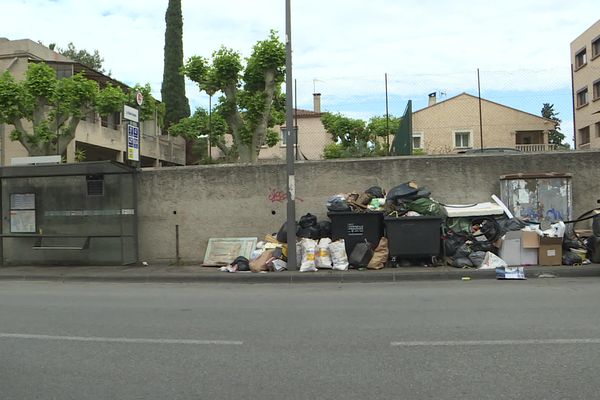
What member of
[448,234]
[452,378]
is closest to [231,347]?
[452,378]

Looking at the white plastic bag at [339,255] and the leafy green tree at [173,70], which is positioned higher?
the leafy green tree at [173,70]

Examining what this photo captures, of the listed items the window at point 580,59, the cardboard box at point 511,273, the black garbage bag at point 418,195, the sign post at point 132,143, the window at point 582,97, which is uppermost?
the window at point 580,59

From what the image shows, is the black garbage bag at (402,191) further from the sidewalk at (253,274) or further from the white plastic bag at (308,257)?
the white plastic bag at (308,257)

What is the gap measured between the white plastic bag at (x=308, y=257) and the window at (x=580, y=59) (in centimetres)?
4279

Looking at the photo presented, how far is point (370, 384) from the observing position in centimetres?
432

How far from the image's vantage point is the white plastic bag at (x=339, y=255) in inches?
449

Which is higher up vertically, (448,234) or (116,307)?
(448,234)

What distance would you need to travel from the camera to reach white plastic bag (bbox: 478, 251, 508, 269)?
10.7 meters

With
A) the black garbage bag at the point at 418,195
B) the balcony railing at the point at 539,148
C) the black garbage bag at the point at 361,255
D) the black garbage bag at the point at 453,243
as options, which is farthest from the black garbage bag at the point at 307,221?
the balcony railing at the point at 539,148

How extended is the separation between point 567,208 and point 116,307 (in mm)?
9228

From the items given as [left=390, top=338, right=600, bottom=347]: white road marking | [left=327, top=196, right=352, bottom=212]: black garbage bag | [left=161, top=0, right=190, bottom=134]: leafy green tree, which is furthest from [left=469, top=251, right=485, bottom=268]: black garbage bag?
[left=161, top=0, right=190, bottom=134]: leafy green tree

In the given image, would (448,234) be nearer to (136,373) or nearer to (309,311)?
(309,311)

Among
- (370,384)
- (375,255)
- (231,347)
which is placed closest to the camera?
(370,384)

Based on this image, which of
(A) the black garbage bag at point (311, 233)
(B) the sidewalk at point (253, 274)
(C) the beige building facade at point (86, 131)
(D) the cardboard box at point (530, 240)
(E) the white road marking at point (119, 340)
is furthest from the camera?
(C) the beige building facade at point (86, 131)
